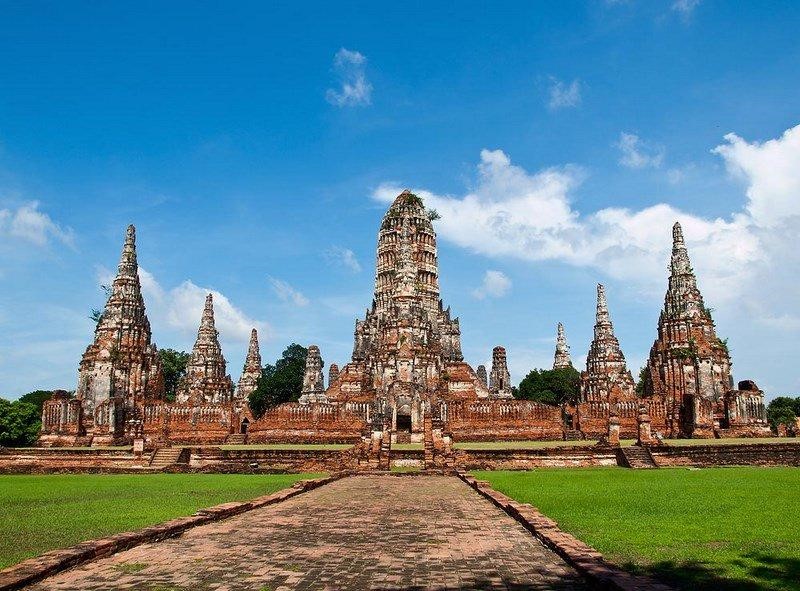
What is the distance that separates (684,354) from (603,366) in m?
15.5

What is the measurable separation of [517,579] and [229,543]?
437cm

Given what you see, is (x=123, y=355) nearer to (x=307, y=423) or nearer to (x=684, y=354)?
(x=307, y=423)

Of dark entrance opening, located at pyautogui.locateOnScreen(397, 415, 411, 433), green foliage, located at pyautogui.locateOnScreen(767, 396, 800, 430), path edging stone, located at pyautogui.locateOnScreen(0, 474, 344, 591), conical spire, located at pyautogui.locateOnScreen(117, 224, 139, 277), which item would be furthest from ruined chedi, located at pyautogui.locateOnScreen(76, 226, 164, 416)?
green foliage, located at pyautogui.locateOnScreen(767, 396, 800, 430)

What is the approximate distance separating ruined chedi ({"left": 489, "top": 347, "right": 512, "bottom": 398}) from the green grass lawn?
4709cm

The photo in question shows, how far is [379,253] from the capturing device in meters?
68.2

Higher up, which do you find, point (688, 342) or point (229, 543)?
point (688, 342)

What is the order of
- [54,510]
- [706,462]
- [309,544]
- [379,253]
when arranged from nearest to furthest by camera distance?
1. [309,544]
2. [54,510]
3. [706,462]
4. [379,253]

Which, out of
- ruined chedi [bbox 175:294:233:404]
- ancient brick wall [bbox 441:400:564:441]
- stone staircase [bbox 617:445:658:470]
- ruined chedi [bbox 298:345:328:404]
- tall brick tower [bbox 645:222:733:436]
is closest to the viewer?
stone staircase [bbox 617:445:658:470]

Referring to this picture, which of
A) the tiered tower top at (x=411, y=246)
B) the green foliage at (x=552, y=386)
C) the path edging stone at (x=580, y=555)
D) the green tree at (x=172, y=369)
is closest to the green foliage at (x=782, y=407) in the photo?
the green foliage at (x=552, y=386)

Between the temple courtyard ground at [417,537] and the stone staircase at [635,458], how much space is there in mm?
9713

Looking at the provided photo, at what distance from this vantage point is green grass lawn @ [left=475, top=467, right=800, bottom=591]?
816cm

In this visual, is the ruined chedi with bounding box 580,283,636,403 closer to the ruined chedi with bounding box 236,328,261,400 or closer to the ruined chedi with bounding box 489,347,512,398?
the ruined chedi with bounding box 489,347,512,398

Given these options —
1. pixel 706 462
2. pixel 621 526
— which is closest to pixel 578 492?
pixel 621 526

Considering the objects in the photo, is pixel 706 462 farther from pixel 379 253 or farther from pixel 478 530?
pixel 379 253
